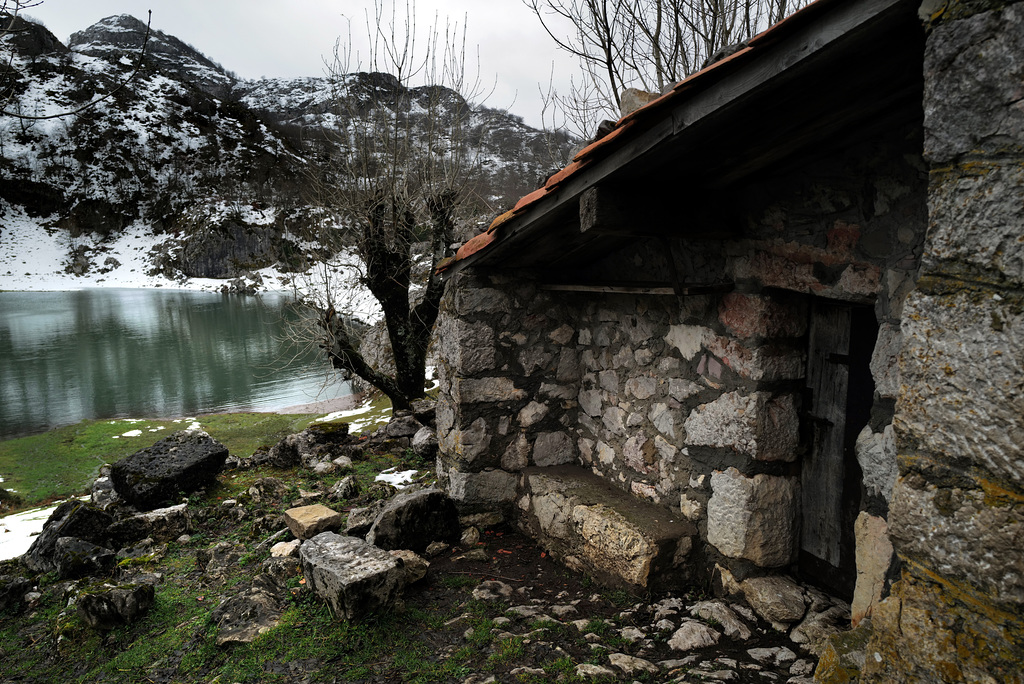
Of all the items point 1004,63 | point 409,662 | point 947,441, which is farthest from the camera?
point 409,662

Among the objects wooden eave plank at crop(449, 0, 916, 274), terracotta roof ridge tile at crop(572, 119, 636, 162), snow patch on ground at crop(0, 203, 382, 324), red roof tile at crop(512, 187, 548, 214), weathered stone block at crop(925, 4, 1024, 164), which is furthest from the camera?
snow patch on ground at crop(0, 203, 382, 324)

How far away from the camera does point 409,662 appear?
2.60m

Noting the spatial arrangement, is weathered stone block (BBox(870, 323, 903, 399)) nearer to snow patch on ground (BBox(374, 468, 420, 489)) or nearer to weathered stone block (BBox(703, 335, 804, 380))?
weathered stone block (BBox(703, 335, 804, 380))

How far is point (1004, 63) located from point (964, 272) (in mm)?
430

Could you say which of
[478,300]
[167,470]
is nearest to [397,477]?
[167,470]

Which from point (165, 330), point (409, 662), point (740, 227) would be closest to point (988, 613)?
point (740, 227)

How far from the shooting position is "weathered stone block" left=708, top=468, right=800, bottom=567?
268 cm

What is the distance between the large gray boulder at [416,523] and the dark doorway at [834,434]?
2.25m

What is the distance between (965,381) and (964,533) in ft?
1.10

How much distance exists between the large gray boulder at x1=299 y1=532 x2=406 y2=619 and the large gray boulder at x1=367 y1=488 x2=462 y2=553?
1.29ft

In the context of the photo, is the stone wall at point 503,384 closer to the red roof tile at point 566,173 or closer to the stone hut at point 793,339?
the stone hut at point 793,339

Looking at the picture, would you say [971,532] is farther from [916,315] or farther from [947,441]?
[916,315]

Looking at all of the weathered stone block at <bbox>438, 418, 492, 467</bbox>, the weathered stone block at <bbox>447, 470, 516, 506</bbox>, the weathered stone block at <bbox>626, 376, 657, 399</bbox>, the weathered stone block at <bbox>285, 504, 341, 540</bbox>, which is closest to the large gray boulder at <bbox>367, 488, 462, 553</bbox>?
the weathered stone block at <bbox>447, 470, 516, 506</bbox>

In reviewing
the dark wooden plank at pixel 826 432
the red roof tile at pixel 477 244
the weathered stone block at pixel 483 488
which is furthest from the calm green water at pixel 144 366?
the dark wooden plank at pixel 826 432
